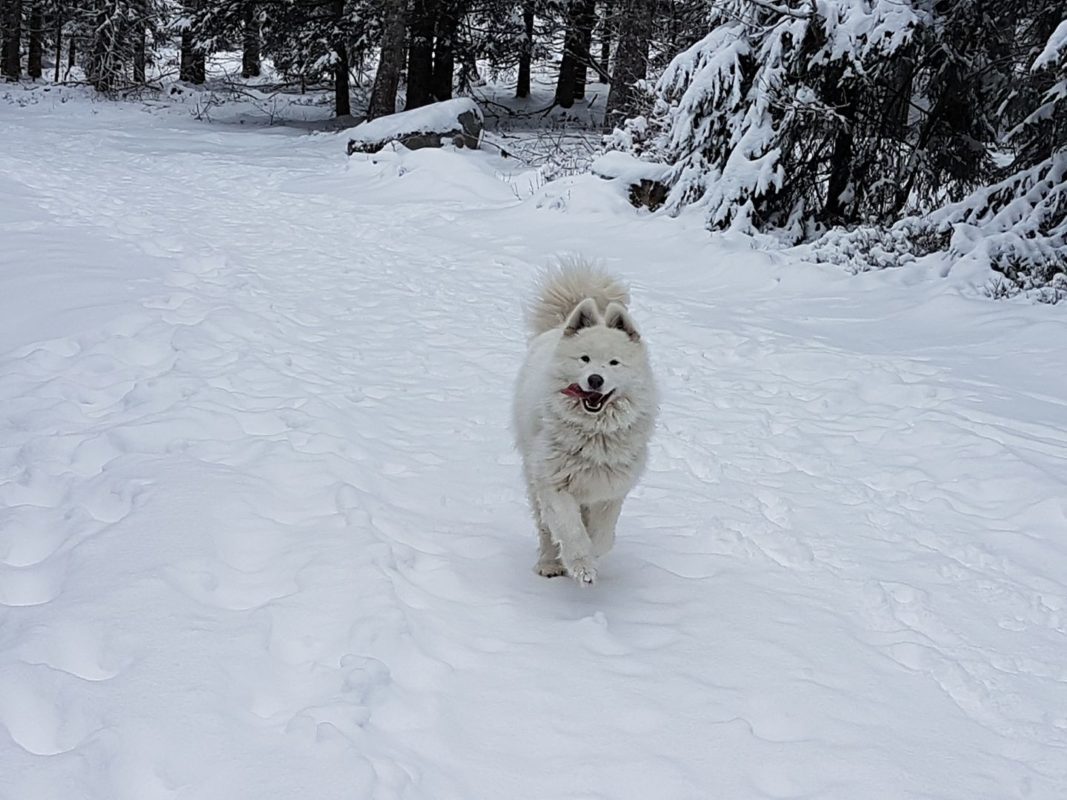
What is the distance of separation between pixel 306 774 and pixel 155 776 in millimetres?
385

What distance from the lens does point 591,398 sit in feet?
13.0

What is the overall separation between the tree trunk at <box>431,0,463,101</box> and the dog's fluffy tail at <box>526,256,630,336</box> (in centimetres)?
1831

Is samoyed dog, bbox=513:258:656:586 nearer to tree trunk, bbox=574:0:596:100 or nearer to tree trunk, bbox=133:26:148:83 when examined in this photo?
tree trunk, bbox=574:0:596:100

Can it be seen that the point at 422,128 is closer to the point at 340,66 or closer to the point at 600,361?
the point at 340,66

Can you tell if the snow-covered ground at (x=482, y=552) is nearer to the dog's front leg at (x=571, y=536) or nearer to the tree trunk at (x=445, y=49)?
the dog's front leg at (x=571, y=536)

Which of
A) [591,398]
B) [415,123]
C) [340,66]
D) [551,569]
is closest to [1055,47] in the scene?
[591,398]

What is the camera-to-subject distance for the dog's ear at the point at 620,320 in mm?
4121

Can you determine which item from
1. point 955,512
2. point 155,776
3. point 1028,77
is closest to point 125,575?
point 155,776

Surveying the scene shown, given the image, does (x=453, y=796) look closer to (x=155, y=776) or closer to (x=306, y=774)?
(x=306, y=774)

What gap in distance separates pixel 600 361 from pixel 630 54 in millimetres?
14376

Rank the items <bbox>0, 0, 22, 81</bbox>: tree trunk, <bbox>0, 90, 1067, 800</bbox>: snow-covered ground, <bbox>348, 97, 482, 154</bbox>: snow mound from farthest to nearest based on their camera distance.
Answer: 1. <bbox>0, 0, 22, 81</bbox>: tree trunk
2. <bbox>348, 97, 482, 154</bbox>: snow mound
3. <bbox>0, 90, 1067, 800</bbox>: snow-covered ground

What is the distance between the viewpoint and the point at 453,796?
249 centimetres

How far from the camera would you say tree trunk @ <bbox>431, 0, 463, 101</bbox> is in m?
21.2

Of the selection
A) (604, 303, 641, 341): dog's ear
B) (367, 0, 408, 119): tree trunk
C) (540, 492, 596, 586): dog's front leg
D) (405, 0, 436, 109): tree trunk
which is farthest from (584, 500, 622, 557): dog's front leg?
(405, 0, 436, 109): tree trunk
